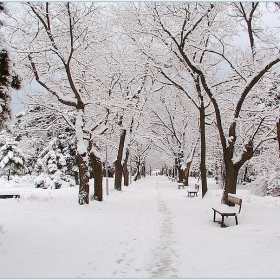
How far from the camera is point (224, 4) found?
12969 millimetres

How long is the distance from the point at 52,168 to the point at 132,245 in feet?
70.8

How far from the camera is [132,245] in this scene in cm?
714

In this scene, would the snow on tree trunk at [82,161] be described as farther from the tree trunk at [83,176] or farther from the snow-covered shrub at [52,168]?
the snow-covered shrub at [52,168]

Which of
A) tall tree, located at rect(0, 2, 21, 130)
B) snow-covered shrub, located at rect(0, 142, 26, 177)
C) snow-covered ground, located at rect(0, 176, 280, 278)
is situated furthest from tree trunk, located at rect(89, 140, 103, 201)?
snow-covered shrub, located at rect(0, 142, 26, 177)

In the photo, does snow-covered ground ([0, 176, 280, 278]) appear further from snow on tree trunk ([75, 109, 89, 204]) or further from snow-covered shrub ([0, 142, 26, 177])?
snow-covered shrub ([0, 142, 26, 177])

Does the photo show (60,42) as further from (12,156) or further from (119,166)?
(12,156)

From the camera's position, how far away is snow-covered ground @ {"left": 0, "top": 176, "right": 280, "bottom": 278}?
5.28 m

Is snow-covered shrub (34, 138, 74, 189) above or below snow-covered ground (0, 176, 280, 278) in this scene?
above

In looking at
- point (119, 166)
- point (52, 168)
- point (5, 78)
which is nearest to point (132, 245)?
point (5, 78)

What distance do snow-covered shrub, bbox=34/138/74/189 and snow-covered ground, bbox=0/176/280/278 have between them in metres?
15.4

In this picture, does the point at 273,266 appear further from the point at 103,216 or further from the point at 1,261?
the point at 103,216

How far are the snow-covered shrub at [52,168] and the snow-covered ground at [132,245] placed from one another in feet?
50.4

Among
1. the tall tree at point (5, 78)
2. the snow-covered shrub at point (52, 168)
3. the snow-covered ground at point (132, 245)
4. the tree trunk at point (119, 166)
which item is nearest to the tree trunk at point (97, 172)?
the snow-covered ground at point (132, 245)

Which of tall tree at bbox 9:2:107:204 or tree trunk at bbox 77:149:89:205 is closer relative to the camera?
tall tree at bbox 9:2:107:204
